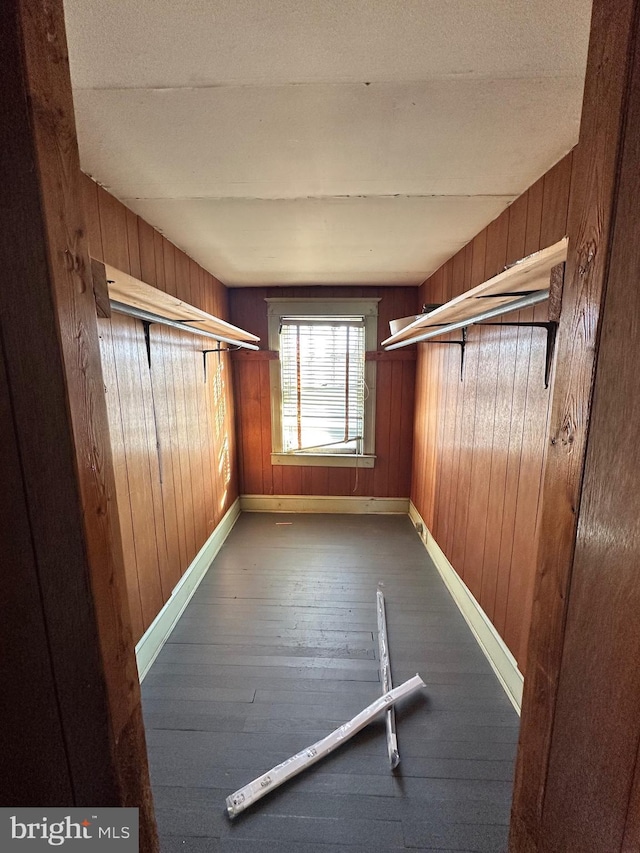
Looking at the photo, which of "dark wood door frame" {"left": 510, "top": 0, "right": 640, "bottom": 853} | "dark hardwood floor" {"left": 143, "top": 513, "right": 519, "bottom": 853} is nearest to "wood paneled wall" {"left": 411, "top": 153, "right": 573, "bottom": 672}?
"dark hardwood floor" {"left": 143, "top": 513, "right": 519, "bottom": 853}

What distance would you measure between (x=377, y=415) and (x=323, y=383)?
624 millimetres

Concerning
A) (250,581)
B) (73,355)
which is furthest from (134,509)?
(73,355)

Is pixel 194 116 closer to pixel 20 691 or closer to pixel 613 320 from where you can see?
pixel 613 320

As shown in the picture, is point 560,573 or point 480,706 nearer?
point 560,573

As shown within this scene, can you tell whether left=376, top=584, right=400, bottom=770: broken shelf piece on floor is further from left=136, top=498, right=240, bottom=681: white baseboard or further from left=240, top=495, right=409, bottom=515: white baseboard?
left=240, top=495, right=409, bottom=515: white baseboard

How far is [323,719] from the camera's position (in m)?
1.44

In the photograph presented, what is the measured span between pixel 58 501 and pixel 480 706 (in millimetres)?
1826

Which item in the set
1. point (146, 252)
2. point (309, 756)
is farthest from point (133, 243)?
point (309, 756)

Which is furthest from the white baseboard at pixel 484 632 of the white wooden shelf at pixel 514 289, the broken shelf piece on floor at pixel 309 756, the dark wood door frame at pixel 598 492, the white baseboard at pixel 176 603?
the white baseboard at pixel 176 603

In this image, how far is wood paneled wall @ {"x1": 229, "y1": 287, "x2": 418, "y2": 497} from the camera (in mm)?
3314

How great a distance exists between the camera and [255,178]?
1393 millimetres

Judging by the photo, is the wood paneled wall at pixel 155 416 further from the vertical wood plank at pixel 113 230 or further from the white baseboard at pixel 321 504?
the white baseboard at pixel 321 504

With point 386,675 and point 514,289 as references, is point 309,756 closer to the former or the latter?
point 386,675

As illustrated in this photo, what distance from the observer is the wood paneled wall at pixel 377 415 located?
3314 mm
